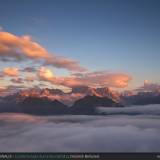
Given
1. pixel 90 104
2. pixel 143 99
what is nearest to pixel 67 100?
pixel 90 104

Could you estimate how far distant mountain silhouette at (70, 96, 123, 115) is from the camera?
288 cm

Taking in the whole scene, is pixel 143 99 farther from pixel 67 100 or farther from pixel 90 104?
pixel 67 100

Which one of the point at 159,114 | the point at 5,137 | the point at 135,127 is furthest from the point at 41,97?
the point at 159,114

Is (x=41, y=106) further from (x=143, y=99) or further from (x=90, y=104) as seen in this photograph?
(x=143, y=99)

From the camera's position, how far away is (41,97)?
2.97 m

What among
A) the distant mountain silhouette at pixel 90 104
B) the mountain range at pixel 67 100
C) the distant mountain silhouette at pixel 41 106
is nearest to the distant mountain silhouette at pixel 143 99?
the mountain range at pixel 67 100

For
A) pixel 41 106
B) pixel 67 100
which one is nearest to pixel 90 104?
pixel 67 100

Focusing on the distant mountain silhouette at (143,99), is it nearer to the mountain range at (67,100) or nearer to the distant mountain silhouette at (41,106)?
the mountain range at (67,100)

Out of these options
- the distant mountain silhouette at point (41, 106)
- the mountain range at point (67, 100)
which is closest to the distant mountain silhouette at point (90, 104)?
the mountain range at point (67, 100)

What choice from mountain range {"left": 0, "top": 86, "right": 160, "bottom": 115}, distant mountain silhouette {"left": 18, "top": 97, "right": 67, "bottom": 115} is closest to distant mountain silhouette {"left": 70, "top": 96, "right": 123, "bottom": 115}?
mountain range {"left": 0, "top": 86, "right": 160, "bottom": 115}

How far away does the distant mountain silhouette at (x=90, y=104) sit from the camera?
113 inches

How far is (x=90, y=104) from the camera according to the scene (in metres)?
2.96

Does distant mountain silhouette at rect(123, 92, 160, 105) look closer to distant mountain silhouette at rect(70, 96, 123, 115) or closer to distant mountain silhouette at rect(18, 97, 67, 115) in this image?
distant mountain silhouette at rect(70, 96, 123, 115)

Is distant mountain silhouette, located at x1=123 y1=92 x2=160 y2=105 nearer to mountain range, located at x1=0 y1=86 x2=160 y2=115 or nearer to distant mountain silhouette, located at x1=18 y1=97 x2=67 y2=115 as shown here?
mountain range, located at x1=0 y1=86 x2=160 y2=115
